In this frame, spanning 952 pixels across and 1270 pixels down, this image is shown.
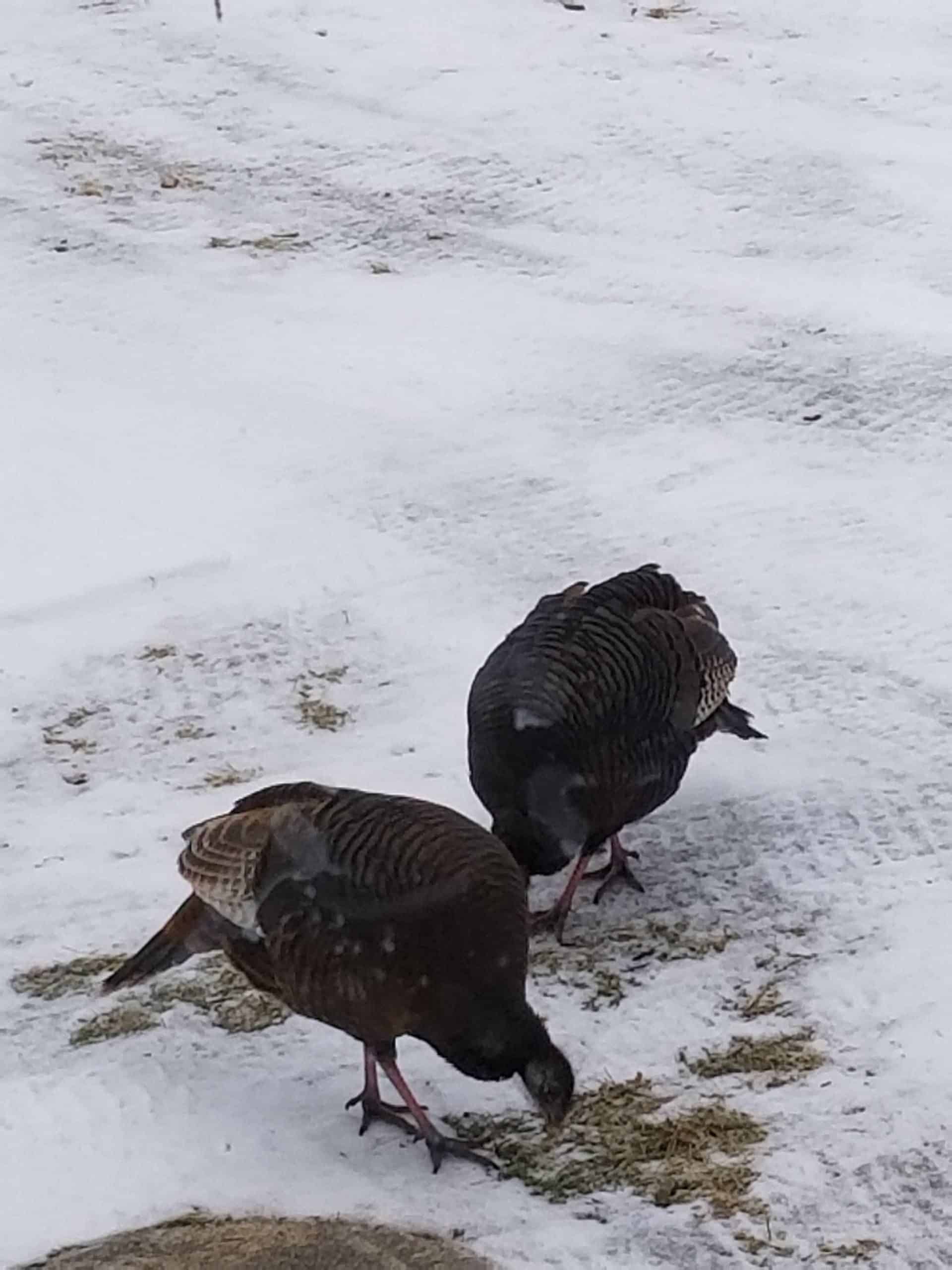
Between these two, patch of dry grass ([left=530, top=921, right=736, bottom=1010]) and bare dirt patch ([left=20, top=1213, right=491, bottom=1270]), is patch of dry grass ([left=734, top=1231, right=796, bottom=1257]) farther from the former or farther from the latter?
patch of dry grass ([left=530, top=921, right=736, bottom=1010])

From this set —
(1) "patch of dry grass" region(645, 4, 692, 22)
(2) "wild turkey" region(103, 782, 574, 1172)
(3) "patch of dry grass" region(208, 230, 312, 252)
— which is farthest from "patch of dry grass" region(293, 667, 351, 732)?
(1) "patch of dry grass" region(645, 4, 692, 22)

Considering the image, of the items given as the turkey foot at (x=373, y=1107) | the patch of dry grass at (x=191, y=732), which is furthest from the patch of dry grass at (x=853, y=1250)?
the patch of dry grass at (x=191, y=732)

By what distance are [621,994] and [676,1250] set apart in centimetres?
81

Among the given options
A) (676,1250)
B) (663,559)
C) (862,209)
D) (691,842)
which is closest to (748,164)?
(862,209)

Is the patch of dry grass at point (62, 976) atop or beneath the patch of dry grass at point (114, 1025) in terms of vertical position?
beneath

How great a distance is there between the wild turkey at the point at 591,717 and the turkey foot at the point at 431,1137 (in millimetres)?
625

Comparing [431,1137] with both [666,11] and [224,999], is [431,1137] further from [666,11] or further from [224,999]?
[666,11]

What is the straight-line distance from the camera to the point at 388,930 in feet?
10.8

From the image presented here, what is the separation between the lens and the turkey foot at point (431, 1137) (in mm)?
3369

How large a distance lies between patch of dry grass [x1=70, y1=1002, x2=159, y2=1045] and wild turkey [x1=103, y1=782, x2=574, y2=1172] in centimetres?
32

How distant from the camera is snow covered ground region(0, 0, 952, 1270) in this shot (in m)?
3.50

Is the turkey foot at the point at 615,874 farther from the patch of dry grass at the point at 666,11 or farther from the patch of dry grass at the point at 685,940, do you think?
the patch of dry grass at the point at 666,11

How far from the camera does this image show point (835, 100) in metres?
8.40

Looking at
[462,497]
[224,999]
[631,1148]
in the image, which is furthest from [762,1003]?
[462,497]
